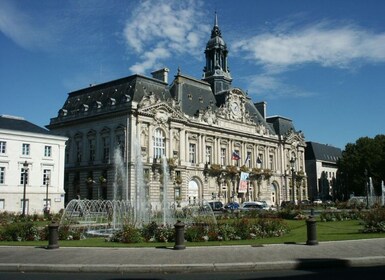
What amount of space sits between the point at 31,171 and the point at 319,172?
241 feet

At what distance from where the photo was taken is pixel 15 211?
50.5 metres

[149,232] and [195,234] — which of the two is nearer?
[195,234]

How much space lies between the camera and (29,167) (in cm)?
5184

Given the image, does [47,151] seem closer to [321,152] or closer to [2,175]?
[2,175]

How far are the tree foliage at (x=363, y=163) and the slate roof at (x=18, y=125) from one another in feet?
198

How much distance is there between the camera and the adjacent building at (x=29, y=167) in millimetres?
50125

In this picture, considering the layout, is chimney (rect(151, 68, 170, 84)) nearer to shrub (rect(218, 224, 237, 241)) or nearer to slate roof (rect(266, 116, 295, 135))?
slate roof (rect(266, 116, 295, 135))

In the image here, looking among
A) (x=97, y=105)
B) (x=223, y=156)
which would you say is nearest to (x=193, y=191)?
(x=223, y=156)

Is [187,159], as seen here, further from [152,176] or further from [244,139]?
[244,139]

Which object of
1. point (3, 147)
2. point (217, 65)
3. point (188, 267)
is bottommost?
point (188, 267)

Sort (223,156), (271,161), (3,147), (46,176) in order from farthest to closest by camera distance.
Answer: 1. (271,161)
2. (223,156)
3. (46,176)
4. (3,147)

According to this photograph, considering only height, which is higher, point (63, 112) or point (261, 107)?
point (261, 107)

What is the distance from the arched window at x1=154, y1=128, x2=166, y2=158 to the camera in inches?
2478

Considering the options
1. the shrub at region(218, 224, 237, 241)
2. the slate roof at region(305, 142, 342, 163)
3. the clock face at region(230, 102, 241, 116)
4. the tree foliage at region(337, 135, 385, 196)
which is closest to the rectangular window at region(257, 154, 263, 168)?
the clock face at region(230, 102, 241, 116)
